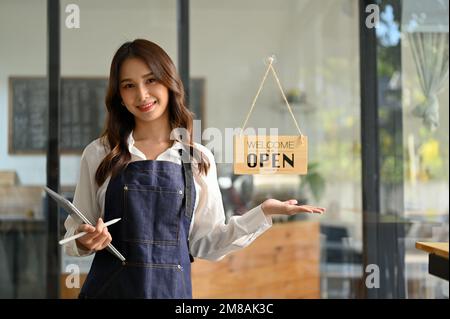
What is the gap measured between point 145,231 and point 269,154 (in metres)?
0.42

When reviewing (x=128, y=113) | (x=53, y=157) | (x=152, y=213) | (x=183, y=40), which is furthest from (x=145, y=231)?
(x=53, y=157)

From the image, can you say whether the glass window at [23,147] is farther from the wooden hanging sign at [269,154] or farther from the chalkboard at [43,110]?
the wooden hanging sign at [269,154]

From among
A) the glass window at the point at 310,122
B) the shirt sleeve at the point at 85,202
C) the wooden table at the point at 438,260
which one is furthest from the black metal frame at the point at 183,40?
the wooden table at the point at 438,260

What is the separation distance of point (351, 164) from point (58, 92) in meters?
1.25

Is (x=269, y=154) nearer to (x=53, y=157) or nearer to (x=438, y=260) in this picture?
(x=438, y=260)

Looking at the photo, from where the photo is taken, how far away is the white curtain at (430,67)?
9.37 feet

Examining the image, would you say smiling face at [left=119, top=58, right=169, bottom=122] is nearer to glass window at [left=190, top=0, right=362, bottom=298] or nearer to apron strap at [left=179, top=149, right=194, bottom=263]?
apron strap at [left=179, top=149, right=194, bottom=263]

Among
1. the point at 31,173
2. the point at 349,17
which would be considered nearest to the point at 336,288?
the point at 349,17

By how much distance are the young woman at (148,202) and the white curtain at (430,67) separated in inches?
50.5

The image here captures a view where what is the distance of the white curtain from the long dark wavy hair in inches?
51.8

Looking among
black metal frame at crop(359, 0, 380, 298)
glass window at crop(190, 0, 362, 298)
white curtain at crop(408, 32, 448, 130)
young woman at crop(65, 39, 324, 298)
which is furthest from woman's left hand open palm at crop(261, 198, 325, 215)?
white curtain at crop(408, 32, 448, 130)

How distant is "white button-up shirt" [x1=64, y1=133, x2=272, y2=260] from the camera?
180cm

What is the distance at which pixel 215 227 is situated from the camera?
1.82 metres

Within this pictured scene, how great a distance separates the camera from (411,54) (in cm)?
286
